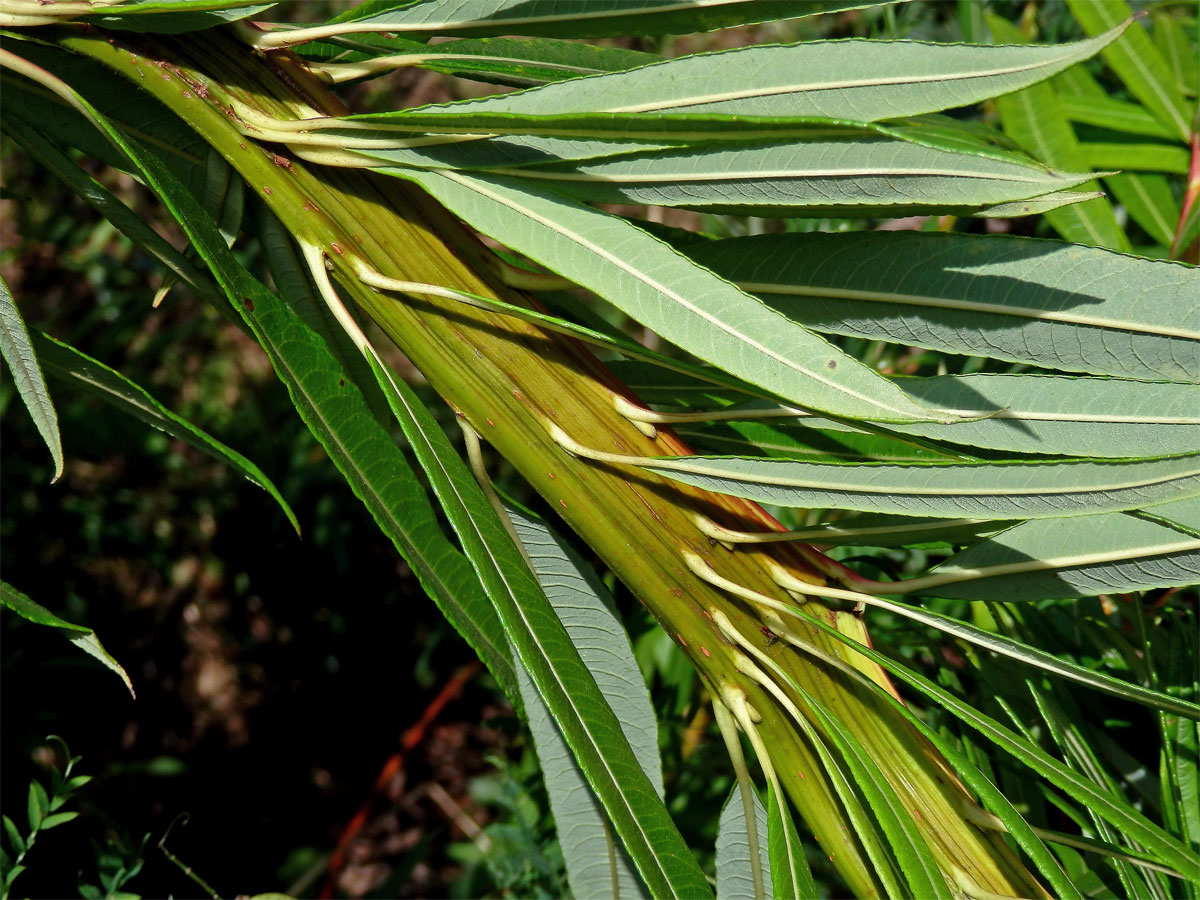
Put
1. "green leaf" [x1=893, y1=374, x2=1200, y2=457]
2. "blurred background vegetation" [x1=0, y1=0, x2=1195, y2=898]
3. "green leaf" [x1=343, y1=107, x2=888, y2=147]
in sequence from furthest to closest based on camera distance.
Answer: "blurred background vegetation" [x1=0, y1=0, x2=1195, y2=898] < "green leaf" [x1=893, y1=374, x2=1200, y2=457] < "green leaf" [x1=343, y1=107, x2=888, y2=147]

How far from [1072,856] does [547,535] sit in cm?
50

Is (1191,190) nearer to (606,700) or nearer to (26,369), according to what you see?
(606,700)

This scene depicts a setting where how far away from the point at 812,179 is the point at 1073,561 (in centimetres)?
27

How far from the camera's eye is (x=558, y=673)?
54 centimetres

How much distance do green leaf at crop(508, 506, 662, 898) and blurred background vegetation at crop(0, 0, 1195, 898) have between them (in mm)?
1218

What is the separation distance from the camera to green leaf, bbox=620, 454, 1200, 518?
1.56ft

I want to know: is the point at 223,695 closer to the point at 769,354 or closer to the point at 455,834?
the point at 455,834

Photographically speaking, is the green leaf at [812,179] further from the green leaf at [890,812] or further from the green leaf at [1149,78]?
the green leaf at [1149,78]

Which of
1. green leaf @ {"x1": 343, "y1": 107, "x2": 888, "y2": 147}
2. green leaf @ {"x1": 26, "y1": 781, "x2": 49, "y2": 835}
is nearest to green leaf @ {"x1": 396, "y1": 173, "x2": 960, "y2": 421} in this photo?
green leaf @ {"x1": 343, "y1": 107, "x2": 888, "y2": 147}

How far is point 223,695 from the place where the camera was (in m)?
2.21

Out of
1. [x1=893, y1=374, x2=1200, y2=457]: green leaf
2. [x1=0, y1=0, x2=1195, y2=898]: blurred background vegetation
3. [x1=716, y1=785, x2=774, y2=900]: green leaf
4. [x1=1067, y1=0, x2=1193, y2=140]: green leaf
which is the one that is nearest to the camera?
[x1=893, y1=374, x2=1200, y2=457]: green leaf

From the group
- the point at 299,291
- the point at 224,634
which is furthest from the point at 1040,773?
the point at 224,634

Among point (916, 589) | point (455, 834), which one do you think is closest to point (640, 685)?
point (916, 589)

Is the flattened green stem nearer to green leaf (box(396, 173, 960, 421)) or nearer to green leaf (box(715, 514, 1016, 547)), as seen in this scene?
green leaf (box(715, 514, 1016, 547))
